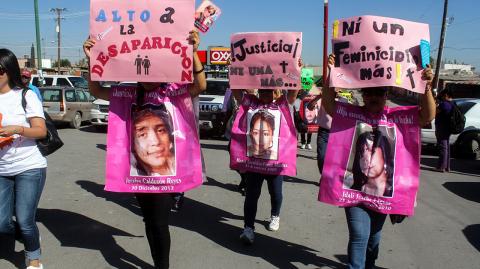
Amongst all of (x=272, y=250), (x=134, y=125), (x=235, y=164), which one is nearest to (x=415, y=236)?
(x=272, y=250)

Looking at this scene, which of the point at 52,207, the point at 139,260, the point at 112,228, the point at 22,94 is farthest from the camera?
the point at 52,207

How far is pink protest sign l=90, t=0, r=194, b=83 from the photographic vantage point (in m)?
3.41

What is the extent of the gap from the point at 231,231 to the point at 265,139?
118 cm

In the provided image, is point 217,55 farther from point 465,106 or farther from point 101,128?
point 465,106

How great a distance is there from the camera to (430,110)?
3.24 meters

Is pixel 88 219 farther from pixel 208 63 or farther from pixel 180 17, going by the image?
pixel 208 63

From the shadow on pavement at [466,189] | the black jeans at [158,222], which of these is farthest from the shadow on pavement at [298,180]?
the black jeans at [158,222]

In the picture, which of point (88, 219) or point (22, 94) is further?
point (88, 219)

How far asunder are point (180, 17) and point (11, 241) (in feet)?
9.50

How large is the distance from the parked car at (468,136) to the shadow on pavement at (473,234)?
252 inches

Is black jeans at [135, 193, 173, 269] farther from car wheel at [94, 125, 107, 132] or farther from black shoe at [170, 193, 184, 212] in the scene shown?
car wheel at [94, 125, 107, 132]

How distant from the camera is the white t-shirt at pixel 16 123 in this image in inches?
137

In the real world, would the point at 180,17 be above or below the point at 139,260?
above

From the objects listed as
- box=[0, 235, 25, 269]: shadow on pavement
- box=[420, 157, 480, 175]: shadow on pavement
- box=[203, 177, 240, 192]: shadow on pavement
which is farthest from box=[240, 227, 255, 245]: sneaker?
box=[420, 157, 480, 175]: shadow on pavement
